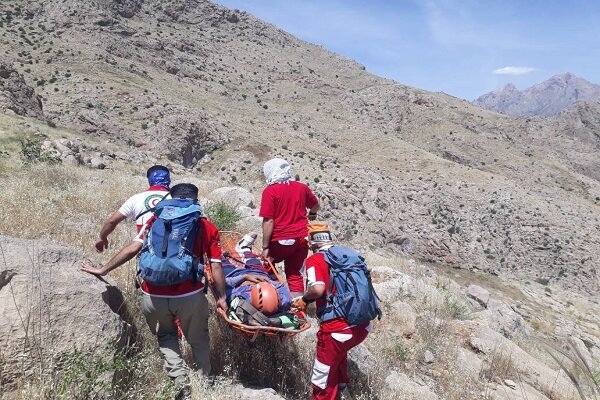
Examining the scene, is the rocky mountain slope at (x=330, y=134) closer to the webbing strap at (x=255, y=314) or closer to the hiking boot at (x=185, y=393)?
the webbing strap at (x=255, y=314)

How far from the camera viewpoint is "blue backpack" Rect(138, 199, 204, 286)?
3354mm

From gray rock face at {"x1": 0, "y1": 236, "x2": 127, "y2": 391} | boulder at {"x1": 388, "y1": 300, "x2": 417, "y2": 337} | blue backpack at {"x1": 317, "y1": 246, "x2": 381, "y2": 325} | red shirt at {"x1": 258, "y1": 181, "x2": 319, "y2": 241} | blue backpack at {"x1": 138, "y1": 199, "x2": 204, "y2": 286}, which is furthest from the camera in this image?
boulder at {"x1": 388, "y1": 300, "x2": 417, "y2": 337}

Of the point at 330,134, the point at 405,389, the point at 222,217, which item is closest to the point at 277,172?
the point at 405,389

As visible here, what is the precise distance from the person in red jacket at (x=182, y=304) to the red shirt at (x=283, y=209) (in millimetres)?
1349

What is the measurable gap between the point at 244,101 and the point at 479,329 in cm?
4773

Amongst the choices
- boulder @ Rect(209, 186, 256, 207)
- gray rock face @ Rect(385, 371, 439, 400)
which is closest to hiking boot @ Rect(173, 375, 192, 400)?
gray rock face @ Rect(385, 371, 439, 400)

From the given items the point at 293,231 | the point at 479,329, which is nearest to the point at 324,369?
the point at 293,231

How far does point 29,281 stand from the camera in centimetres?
323

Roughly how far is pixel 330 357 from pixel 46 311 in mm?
2254

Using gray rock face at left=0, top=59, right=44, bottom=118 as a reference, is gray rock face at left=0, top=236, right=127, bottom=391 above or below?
above

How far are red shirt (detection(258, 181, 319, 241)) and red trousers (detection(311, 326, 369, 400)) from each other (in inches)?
55.9

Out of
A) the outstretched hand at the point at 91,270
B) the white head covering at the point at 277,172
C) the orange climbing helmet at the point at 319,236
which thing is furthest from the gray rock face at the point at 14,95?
the orange climbing helmet at the point at 319,236

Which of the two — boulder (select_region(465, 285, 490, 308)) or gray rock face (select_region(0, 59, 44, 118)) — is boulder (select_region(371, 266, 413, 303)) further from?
gray rock face (select_region(0, 59, 44, 118))

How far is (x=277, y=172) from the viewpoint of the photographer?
511 cm
